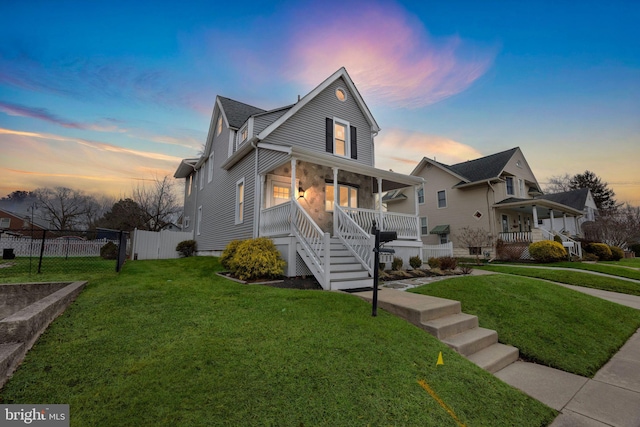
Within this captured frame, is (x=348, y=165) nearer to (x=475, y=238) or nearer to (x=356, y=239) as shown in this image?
(x=356, y=239)

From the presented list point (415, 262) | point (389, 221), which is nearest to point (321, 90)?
point (389, 221)

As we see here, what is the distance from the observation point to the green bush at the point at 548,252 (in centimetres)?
1423

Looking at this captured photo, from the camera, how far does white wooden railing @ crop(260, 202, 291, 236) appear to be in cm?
816

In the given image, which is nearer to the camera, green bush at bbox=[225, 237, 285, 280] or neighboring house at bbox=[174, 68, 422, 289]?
green bush at bbox=[225, 237, 285, 280]

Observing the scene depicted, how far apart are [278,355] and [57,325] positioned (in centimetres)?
273

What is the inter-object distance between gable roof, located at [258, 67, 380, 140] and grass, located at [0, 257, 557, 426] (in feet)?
26.8

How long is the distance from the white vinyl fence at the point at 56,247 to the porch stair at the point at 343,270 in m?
14.2

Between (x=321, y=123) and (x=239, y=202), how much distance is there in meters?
5.29

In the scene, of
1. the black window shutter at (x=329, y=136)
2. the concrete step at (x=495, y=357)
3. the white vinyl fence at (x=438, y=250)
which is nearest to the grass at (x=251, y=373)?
the concrete step at (x=495, y=357)

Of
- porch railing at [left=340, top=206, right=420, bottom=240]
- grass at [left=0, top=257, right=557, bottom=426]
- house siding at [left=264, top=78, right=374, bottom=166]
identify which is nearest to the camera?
grass at [left=0, top=257, right=557, bottom=426]

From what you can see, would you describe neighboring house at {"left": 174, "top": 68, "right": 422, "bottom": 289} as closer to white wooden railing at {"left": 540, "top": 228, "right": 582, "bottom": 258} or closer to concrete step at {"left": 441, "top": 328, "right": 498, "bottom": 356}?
concrete step at {"left": 441, "top": 328, "right": 498, "bottom": 356}

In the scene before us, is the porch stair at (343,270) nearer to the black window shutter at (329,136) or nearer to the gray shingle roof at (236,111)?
the black window shutter at (329,136)

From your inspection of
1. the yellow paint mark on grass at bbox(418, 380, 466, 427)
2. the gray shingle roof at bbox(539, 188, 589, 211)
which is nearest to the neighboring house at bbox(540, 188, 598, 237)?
the gray shingle roof at bbox(539, 188, 589, 211)

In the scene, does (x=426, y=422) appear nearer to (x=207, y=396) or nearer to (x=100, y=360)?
(x=207, y=396)
